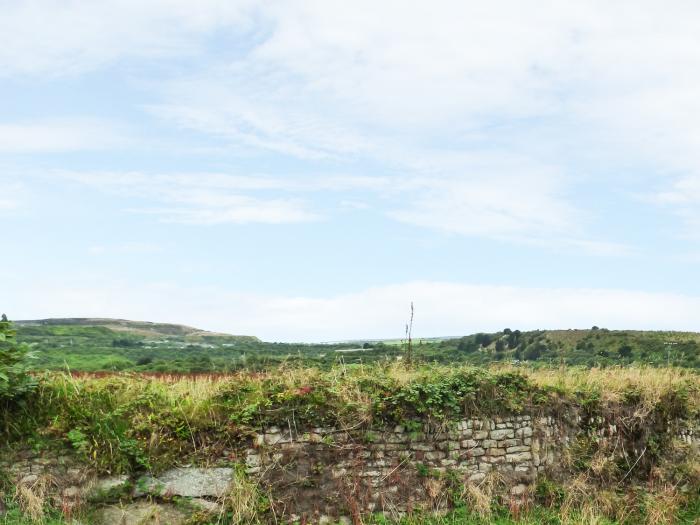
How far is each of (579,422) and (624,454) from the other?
3.61 feet

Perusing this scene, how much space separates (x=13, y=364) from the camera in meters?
10.2

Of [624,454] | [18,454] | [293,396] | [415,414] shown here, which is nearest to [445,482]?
[415,414]

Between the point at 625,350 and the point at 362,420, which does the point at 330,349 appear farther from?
the point at 362,420

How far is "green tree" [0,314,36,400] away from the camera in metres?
9.98

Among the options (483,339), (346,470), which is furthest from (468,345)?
(346,470)

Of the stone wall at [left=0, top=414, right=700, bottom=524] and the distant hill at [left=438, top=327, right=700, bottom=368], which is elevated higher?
the distant hill at [left=438, top=327, right=700, bottom=368]

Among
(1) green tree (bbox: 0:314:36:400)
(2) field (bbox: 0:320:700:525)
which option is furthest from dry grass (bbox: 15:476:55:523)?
(1) green tree (bbox: 0:314:36:400)

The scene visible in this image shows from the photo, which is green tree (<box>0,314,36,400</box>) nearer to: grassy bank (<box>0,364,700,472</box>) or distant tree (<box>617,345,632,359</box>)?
Answer: grassy bank (<box>0,364,700,472</box>)

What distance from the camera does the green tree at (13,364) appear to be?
998 centimetres

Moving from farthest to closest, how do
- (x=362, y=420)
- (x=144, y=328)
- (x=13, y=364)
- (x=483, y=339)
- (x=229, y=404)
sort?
1. (x=144, y=328)
2. (x=483, y=339)
3. (x=362, y=420)
4. (x=229, y=404)
5. (x=13, y=364)

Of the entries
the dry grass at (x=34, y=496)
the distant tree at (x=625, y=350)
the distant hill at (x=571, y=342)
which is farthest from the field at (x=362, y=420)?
the distant tree at (x=625, y=350)

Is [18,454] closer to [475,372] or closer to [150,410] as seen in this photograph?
[150,410]

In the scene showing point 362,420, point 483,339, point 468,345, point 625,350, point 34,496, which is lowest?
point 34,496

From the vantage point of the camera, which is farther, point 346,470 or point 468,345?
point 468,345
